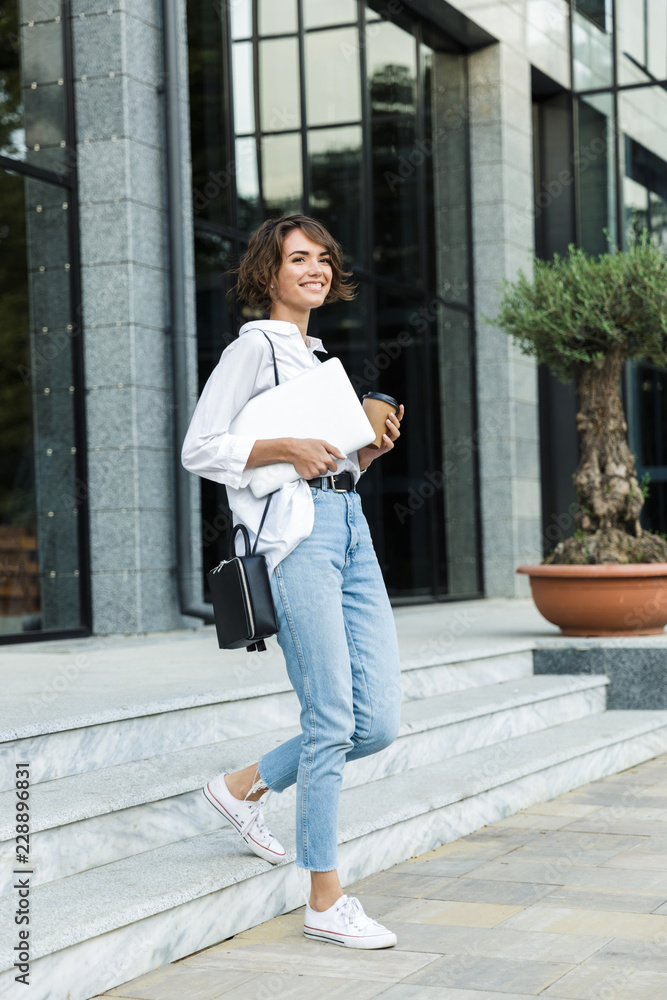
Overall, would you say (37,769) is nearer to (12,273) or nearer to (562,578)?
(562,578)

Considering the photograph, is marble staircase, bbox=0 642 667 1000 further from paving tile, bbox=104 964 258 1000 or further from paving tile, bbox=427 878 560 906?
paving tile, bbox=427 878 560 906

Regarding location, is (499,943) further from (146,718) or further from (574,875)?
(146,718)

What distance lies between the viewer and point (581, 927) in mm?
3496

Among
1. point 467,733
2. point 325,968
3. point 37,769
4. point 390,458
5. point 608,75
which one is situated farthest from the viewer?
point 608,75

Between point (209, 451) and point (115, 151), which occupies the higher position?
point (115, 151)

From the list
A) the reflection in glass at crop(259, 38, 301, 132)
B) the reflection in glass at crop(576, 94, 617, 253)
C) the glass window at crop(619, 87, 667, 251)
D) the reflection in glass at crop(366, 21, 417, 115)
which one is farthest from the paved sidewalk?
the glass window at crop(619, 87, 667, 251)

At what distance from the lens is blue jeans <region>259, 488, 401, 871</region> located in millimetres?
3168

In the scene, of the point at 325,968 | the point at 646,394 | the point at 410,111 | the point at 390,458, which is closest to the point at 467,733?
the point at 325,968

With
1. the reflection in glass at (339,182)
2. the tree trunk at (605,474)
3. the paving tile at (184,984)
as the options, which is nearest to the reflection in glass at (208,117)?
the reflection in glass at (339,182)

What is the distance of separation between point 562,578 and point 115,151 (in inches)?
165

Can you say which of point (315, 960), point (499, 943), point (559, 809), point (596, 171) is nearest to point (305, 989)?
point (315, 960)

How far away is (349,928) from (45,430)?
571 cm

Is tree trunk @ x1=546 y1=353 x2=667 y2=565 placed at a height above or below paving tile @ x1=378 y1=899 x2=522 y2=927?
above

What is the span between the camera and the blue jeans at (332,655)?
3.17 metres
